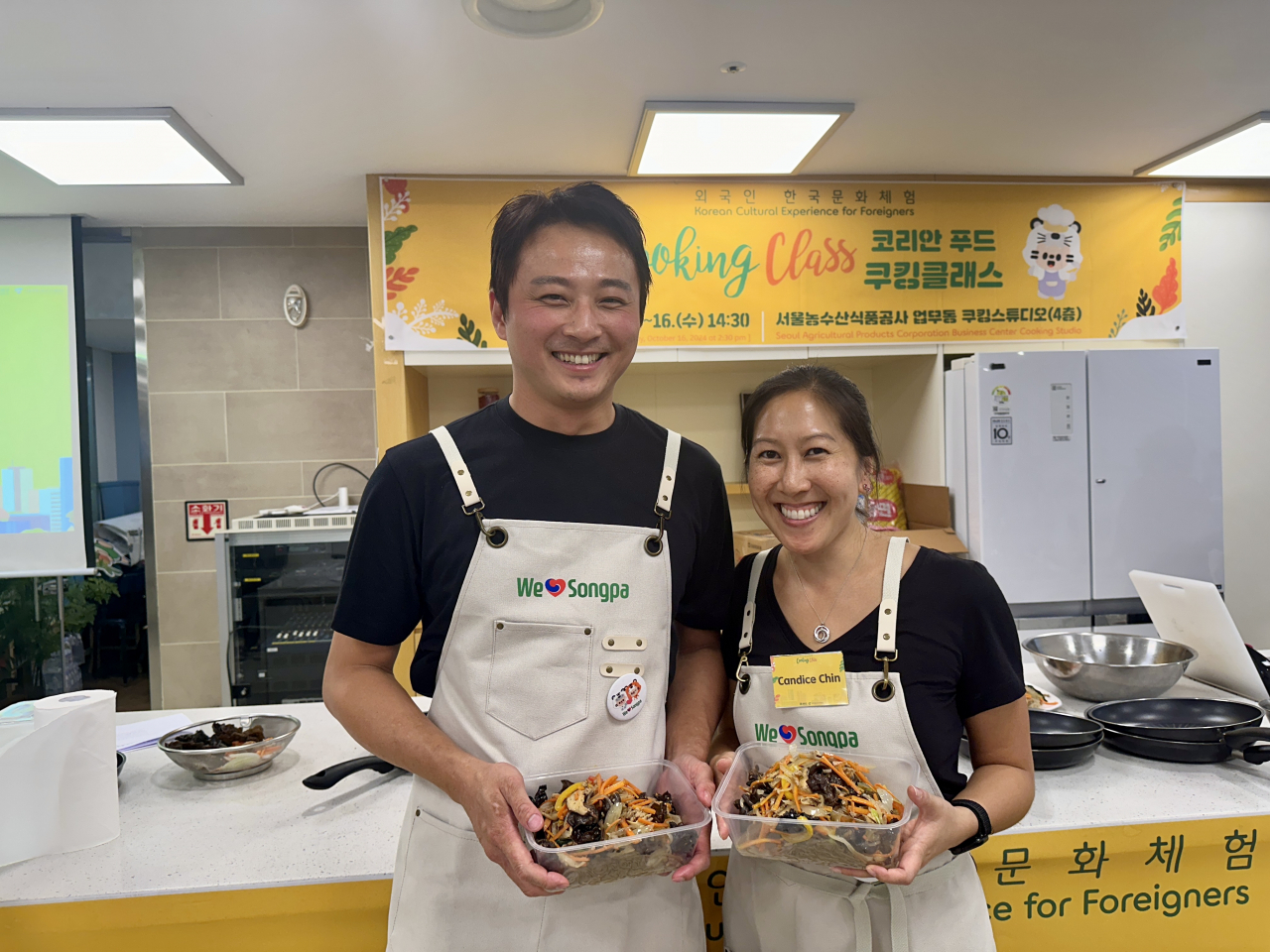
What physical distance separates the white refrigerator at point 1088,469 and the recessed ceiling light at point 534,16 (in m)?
2.23

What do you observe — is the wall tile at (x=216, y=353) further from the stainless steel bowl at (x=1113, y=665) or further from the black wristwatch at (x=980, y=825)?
the black wristwatch at (x=980, y=825)

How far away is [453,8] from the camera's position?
2186 millimetres

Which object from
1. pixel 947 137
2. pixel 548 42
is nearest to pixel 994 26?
pixel 947 137

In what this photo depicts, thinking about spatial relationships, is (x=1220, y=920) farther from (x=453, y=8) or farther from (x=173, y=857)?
(x=453, y=8)

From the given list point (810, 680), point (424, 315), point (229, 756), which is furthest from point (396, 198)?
point (810, 680)

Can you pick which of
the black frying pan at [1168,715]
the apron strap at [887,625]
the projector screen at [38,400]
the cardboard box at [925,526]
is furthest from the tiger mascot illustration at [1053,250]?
the projector screen at [38,400]

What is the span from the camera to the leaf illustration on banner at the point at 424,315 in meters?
3.42

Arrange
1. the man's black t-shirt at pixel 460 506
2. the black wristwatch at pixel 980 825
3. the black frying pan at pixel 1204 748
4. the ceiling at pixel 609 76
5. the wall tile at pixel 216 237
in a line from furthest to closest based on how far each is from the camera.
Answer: the wall tile at pixel 216 237
the ceiling at pixel 609 76
the black frying pan at pixel 1204 748
the man's black t-shirt at pixel 460 506
the black wristwatch at pixel 980 825

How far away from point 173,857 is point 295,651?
2427mm

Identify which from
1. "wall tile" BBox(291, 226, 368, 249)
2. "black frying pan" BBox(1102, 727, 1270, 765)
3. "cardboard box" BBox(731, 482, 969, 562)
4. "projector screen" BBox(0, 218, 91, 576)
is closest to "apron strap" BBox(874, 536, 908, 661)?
"black frying pan" BBox(1102, 727, 1270, 765)

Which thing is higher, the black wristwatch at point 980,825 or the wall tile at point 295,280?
the wall tile at point 295,280

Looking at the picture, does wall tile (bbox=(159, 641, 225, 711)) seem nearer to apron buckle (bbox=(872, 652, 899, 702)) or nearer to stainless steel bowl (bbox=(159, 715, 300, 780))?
stainless steel bowl (bbox=(159, 715, 300, 780))

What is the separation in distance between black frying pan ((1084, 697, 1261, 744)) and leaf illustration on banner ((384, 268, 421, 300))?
2905 millimetres

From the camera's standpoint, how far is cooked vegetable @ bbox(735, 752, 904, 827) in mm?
970
